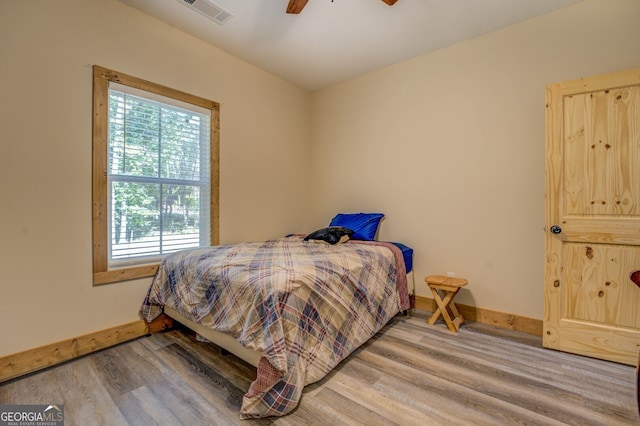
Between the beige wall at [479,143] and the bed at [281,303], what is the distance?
2.45ft

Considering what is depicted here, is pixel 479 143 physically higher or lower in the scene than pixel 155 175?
higher

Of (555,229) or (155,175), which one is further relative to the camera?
(155,175)

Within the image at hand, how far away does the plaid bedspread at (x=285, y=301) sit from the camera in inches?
61.5

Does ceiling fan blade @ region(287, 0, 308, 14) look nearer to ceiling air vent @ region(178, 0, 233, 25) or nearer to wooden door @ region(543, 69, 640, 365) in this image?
ceiling air vent @ region(178, 0, 233, 25)

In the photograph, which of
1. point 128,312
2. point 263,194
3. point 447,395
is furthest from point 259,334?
point 263,194

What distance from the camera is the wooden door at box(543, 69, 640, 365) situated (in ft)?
6.71

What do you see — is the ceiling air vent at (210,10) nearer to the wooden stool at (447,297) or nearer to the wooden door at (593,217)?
the wooden door at (593,217)

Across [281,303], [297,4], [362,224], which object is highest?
[297,4]

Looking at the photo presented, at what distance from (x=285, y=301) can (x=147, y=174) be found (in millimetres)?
1857

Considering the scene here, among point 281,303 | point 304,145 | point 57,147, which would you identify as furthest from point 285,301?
point 304,145

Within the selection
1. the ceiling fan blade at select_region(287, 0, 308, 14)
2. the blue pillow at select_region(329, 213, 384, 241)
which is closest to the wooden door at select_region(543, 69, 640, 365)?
the blue pillow at select_region(329, 213, 384, 241)

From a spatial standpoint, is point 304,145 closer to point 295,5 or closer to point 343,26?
point 343,26

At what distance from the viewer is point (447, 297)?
2645mm

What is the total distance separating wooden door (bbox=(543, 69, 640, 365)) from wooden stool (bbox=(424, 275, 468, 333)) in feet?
2.10
